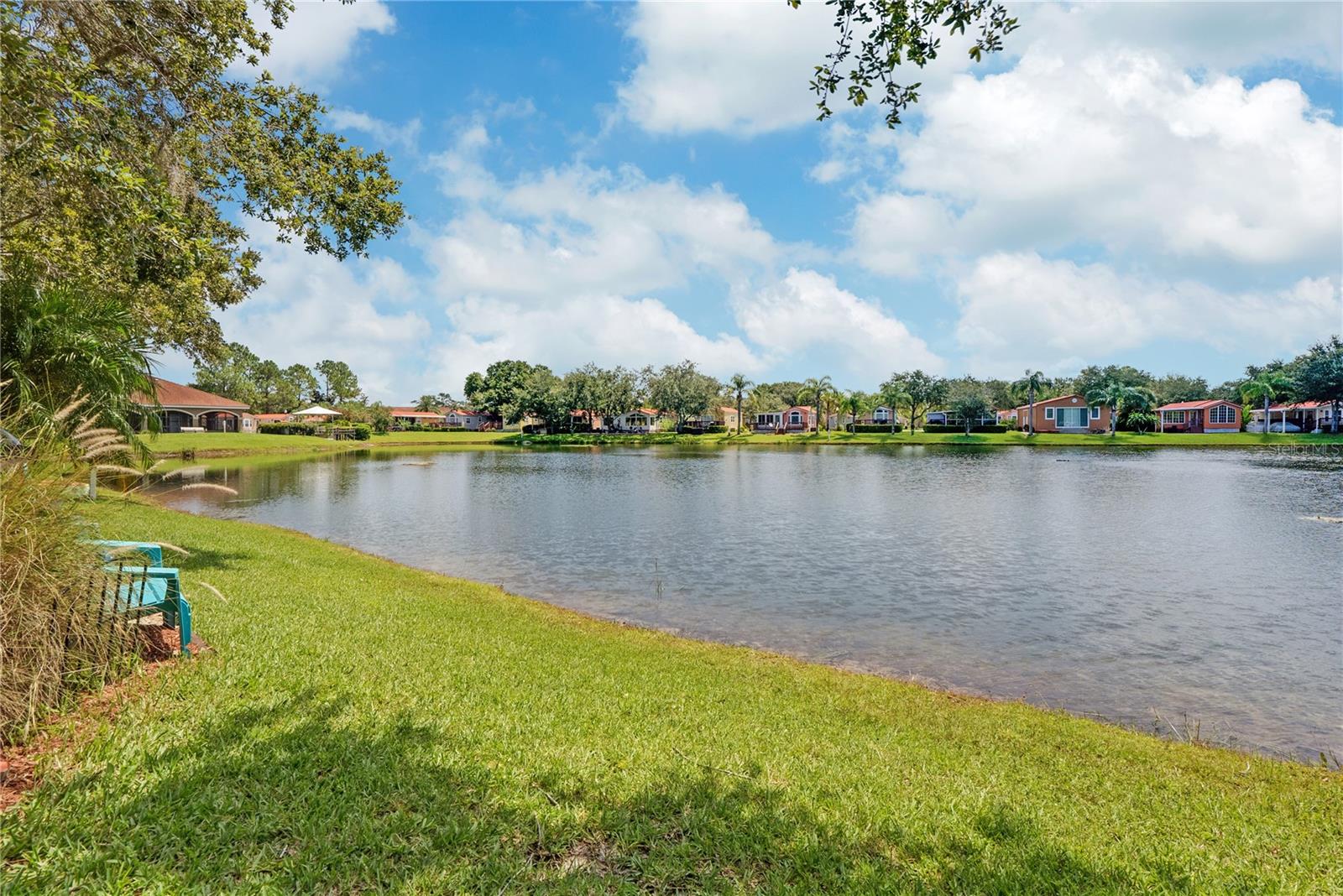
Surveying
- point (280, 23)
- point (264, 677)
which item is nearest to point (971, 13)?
point (264, 677)

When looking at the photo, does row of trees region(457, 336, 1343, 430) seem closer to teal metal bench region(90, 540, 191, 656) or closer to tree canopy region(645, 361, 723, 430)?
tree canopy region(645, 361, 723, 430)

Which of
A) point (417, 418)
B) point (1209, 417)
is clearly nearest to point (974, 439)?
point (1209, 417)

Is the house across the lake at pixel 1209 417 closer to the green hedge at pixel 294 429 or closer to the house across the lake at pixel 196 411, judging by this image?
the green hedge at pixel 294 429

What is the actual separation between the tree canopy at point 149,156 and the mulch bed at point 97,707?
4.41 metres

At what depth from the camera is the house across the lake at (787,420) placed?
12219 centimetres

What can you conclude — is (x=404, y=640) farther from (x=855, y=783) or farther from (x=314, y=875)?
(x=855, y=783)

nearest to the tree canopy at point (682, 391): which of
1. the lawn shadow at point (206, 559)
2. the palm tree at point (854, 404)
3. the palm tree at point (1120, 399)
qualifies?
the palm tree at point (854, 404)

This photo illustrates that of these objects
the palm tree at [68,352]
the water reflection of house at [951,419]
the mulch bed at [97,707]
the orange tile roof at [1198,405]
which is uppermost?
the orange tile roof at [1198,405]

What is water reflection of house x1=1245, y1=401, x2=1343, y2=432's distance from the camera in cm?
9032

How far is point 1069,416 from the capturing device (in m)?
97.9

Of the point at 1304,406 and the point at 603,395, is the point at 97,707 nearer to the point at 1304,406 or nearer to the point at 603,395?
the point at 603,395

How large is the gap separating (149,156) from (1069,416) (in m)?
112

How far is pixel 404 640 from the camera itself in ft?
28.0

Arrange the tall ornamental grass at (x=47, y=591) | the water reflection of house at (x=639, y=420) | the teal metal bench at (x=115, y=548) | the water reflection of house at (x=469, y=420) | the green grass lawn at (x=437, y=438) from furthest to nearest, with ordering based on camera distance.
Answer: the water reflection of house at (x=469, y=420) < the water reflection of house at (x=639, y=420) < the green grass lawn at (x=437, y=438) < the teal metal bench at (x=115, y=548) < the tall ornamental grass at (x=47, y=591)
